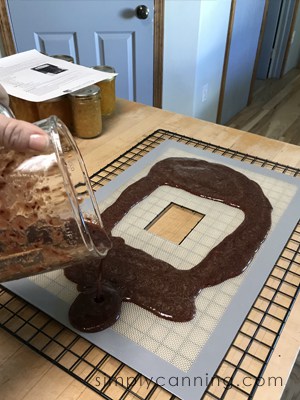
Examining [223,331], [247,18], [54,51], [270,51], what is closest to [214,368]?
[223,331]

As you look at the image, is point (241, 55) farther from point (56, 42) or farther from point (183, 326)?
point (183, 326)

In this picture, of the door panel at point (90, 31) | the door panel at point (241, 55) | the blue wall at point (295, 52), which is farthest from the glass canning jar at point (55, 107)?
the blue wall at point (295, 52)

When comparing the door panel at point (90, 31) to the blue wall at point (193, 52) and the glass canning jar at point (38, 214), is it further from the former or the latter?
the glass canning jar at point (38, 214)

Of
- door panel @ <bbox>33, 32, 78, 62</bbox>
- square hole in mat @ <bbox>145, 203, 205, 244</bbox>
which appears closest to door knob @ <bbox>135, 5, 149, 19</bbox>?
door panel @ <bbox>33, 32, 78, 62</bbox>

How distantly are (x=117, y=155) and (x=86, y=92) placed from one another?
18cm

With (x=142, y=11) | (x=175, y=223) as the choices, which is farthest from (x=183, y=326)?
(x=142, y=11)

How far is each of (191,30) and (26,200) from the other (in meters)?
1.66

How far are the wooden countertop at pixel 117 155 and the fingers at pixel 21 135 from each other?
32cm

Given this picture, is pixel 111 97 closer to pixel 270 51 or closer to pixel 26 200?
pixel 26 200

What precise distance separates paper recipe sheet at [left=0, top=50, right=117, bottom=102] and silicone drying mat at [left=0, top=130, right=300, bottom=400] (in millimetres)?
411

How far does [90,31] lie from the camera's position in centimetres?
177

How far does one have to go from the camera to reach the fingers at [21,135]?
1.39 feet

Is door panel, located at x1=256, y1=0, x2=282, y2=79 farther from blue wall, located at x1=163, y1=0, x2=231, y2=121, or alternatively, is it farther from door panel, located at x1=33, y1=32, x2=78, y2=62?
door panel, located at x1=33, y1=32, x2=78, y2=62

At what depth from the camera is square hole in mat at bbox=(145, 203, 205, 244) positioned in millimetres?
787
